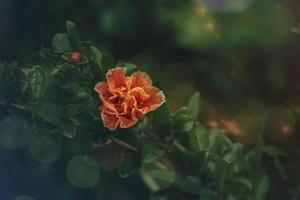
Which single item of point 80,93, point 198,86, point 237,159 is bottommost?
point 237,159

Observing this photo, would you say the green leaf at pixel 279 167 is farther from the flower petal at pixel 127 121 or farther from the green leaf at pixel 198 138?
the flower petal at pixel 127 121

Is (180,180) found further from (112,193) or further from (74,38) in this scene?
(74,38)

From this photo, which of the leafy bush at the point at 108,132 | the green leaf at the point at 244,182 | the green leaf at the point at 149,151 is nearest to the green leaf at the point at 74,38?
the leafy bush at the point at 108,132

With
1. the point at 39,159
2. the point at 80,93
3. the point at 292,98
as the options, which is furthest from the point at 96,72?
the point at 292,98

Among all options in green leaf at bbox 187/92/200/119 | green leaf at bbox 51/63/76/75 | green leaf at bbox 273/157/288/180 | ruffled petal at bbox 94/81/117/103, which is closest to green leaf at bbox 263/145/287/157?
green leaf at bbox 273/157/288/180

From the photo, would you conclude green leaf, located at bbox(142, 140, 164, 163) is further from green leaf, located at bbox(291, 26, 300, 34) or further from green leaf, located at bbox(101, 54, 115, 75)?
green leaf, located at bbox(291, 26, 300, 34)

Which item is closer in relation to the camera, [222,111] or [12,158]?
[12,158]

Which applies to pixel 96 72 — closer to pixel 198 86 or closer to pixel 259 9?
pixel 198 86

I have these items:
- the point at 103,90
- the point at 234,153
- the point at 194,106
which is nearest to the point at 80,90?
the point at 103,90
